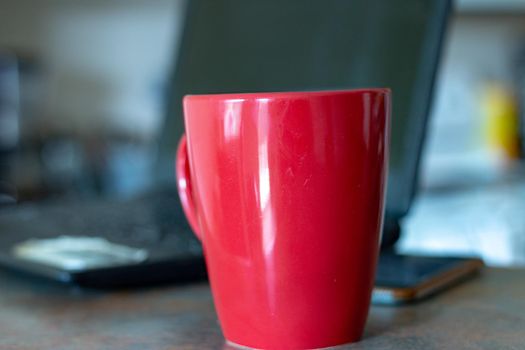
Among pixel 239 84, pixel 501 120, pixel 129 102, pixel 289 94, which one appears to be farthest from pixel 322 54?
pixel 501 120

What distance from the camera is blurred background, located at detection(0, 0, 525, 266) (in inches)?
86.7

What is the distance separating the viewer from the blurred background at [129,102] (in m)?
2.20

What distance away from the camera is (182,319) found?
1.44 feet

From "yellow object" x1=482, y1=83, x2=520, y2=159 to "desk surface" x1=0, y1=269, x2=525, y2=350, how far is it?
260cm

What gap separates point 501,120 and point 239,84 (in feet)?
8.13

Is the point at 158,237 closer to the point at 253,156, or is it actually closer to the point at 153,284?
the point at 153,284

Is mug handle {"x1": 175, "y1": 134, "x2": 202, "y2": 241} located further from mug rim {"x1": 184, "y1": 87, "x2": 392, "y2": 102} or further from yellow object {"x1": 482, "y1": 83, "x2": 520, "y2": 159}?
yellow object {"x1": 482, "y1": 83, "x2": 520, "y2": 159}

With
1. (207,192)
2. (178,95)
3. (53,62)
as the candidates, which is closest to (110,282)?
(207,192)

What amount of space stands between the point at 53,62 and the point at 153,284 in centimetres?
219

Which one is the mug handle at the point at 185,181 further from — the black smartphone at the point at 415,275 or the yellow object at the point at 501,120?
the yellow object at the point at 501,120

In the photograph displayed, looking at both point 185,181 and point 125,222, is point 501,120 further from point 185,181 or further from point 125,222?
→ point 185,181

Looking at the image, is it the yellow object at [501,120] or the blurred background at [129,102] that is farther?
the yellow object at [501,120]

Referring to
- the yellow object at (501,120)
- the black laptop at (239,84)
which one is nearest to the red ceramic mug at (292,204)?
the black laptop at (239,84)

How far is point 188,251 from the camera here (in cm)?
53
